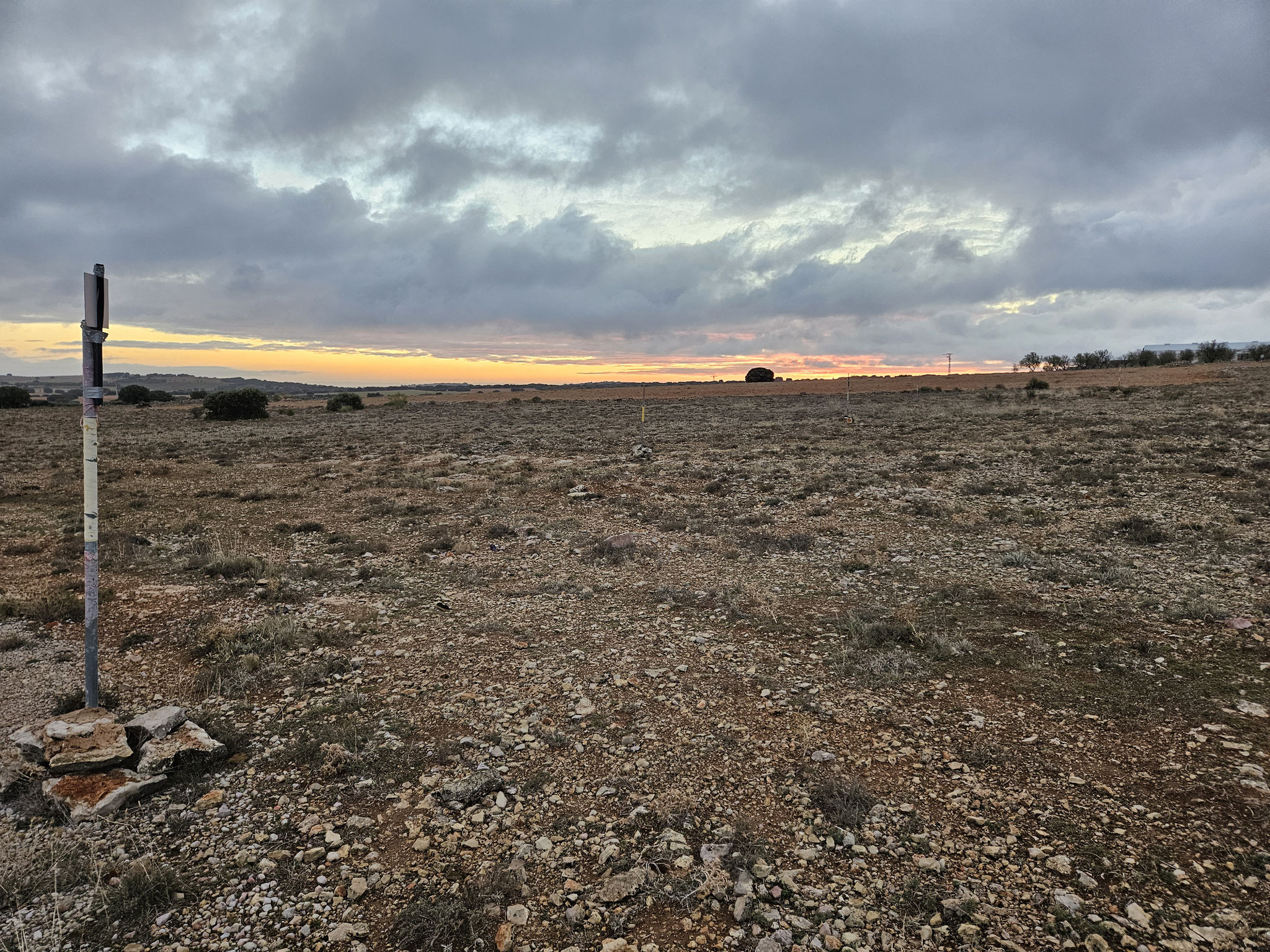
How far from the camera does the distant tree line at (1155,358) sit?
73.9 metres

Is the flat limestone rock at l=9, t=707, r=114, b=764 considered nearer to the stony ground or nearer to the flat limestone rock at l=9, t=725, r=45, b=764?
the flat limestone rock at l=9, t=725, r=45, b=764

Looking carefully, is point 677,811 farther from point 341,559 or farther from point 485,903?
point 341,559

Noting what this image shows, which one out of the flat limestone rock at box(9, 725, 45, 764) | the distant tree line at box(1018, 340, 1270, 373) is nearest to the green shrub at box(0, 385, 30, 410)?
the flat limestone rock at box(9, 725, 45, 764)

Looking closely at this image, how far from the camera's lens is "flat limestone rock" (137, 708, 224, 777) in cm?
500

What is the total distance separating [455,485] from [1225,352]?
95559 millimetres

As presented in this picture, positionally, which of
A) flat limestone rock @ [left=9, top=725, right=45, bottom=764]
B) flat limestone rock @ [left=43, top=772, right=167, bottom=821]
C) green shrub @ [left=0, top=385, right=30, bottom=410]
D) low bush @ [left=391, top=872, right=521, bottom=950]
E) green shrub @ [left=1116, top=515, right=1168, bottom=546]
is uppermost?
green shrub @ [left=0, top=385, right=30, bottom=410]

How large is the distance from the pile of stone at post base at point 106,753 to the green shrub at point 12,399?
77569mm

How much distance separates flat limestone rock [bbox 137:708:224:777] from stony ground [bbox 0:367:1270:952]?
0.21m

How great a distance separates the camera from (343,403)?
64.2 metres

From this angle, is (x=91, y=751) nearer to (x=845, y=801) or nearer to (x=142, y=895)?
(x=142, y=895)

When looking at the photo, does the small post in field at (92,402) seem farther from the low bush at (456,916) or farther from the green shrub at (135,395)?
the green shrub at (135,395)

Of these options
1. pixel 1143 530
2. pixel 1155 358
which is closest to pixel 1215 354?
pixel 1155 358

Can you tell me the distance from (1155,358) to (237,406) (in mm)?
105115

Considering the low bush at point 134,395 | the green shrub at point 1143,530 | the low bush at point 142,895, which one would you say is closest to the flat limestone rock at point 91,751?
the low bush at point 142,895
